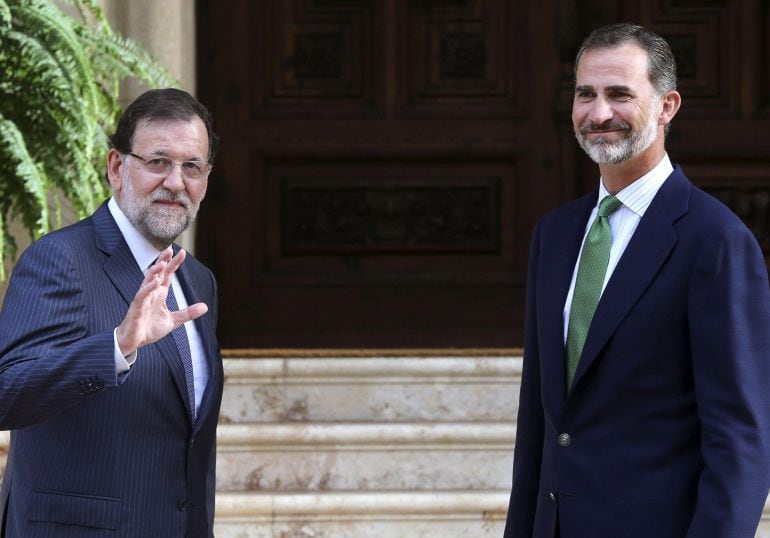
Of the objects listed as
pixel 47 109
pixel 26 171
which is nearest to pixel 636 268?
pixel 26 171

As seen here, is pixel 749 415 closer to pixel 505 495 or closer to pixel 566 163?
pixel 505 495

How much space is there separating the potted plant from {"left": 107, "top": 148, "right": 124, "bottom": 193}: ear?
1359 mm

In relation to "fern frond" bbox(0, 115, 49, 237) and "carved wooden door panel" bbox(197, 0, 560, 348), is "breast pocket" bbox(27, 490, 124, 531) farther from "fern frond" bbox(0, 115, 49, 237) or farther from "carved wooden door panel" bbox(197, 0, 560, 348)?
"carved wooden door panel" bbox(197, 0, 560, 348)

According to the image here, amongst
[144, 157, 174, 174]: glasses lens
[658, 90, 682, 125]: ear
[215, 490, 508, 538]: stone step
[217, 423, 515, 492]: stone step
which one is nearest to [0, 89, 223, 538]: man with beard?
[144, 157, 174, 174]: glasses lens

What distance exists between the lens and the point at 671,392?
249 cm

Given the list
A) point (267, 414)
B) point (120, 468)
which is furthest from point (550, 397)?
point (267, 414)

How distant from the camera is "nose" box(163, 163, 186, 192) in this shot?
8.69ft

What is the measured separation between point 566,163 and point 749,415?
3741 millimetres

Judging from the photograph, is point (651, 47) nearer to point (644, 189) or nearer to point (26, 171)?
point (644, 189)

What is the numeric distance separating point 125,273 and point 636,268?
0.95 m

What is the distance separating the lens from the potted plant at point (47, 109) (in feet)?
13.5

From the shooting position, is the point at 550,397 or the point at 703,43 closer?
the point at 550,397

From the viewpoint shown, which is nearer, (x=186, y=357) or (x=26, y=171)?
(x=186, y=357)

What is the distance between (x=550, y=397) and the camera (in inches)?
104
